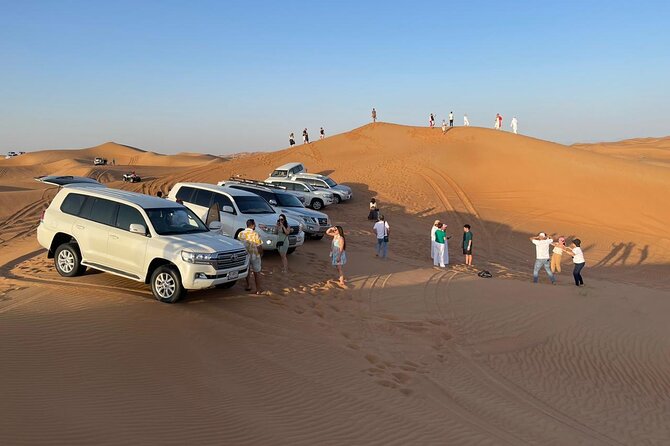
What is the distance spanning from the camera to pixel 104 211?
10.1 m

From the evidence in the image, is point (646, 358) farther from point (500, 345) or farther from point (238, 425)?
point (238, 425)

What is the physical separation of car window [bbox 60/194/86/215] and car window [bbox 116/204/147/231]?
121 centimetres

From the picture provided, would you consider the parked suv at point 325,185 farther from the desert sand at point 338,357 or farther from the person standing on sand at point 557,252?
the person standing on sand at point 557,252

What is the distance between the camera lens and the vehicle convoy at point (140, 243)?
359 inches

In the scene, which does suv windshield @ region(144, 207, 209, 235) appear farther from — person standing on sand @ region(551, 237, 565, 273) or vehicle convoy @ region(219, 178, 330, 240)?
person standing on sand @ region(551, 237, 565, 273)

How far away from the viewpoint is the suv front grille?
930cm

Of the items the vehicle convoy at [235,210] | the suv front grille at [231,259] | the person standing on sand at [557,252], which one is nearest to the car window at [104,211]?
the suv front grille at [231,259]

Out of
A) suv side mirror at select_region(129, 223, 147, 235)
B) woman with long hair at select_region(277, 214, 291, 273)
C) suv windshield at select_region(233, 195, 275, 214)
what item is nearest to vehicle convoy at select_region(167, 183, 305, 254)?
suv windshield at select_region(233, 195, 275, 214)

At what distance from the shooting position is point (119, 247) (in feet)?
31.5

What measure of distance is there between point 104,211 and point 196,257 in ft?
8.77

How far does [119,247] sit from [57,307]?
5.34 ft

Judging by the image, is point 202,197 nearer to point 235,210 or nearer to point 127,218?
point 235,210

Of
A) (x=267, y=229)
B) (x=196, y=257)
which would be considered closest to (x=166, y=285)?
(x=196, y=257)

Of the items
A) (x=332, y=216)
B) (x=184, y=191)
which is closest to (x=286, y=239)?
Result: (x=184, y=191)
